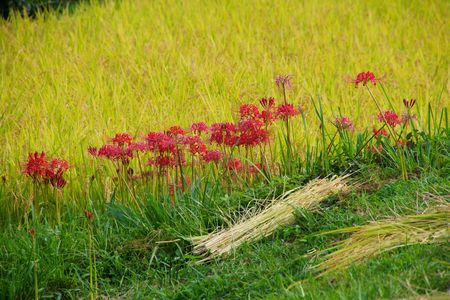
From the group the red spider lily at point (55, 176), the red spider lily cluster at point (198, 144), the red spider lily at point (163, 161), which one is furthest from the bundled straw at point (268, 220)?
the red spider lily at point (55, 176)

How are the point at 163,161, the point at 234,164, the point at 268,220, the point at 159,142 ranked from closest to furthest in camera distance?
the point at 268,220
the point at 159,142
the point at 163,161
the point at 234,164

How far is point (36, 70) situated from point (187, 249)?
10.7ft

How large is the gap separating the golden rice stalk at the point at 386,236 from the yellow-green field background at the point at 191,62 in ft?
6.15

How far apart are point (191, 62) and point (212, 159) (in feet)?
8.32

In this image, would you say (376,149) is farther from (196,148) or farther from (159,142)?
(159,142)

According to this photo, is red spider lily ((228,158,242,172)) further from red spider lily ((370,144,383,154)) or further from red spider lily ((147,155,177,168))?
red spider lily ((370,144,383,154))

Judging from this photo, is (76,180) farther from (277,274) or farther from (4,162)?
(277,274)

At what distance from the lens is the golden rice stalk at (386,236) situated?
117 inches

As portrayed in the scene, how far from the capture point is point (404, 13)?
25.1ft

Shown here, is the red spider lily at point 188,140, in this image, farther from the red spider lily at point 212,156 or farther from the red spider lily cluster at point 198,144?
the red spider lily at point 212,156

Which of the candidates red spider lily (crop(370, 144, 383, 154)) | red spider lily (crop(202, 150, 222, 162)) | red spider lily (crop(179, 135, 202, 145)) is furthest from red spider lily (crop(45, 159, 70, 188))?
red spider lily (crop(370, 144, 383, 154))

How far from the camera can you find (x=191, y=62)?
6262 mm

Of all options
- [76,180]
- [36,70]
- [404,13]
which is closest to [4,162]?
[76,180]

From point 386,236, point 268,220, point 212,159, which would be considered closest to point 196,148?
point 212,159
